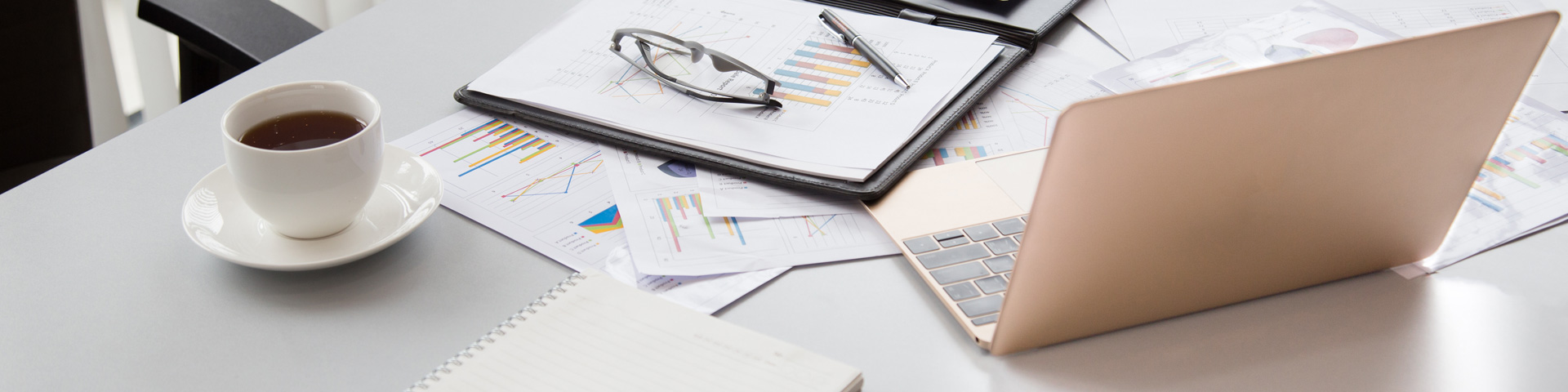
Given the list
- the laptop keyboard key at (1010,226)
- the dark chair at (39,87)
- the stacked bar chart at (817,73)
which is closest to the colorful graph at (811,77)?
the stacked bar chart at (817,73)

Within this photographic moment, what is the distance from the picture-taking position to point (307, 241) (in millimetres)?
581

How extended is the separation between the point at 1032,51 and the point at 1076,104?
471 millimetres

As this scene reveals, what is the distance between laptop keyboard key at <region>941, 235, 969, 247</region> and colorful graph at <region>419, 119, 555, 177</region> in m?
0.32

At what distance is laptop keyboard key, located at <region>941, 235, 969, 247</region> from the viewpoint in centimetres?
58

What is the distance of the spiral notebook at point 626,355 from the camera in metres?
0.46

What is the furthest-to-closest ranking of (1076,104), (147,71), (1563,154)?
(147,71), (1563,154), (1076,104)

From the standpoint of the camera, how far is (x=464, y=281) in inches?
22.3

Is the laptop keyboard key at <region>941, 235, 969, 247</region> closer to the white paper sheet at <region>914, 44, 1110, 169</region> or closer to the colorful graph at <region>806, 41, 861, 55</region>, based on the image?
the white paper sheet at <region>914, 44, 1110, 169</region>

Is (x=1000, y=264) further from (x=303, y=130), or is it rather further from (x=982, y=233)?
(x=303, y=130)

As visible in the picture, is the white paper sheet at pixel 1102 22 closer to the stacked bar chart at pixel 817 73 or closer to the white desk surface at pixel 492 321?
the stacked bar chart at pixel 817 73

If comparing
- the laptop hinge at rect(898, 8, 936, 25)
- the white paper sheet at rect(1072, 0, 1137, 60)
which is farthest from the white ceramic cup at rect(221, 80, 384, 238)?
the white paper sheet at rect(1072, 0, 1137, 60)

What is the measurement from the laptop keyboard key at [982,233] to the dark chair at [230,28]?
65cm

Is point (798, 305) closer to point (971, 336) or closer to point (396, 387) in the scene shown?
point (971, 336)

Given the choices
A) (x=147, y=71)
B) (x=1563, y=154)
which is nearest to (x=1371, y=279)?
(x=1563, y=154)
